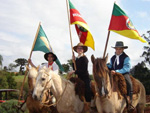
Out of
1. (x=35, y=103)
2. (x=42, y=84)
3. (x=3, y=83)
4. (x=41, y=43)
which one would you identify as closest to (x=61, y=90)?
(x=42, y=84)

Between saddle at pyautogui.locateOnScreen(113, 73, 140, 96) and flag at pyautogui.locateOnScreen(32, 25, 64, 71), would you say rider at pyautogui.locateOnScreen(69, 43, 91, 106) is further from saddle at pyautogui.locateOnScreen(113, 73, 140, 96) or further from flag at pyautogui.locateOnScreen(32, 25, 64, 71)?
flag at pyautogui.locateOnScreen(32, 25, 64, 71)

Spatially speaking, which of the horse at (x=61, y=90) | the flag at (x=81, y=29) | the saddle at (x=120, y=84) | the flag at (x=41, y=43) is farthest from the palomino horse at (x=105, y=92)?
the flag at (x=41, y=43)

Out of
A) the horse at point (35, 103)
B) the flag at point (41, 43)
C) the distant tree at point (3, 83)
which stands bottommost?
the distant tree at point (3, 83)

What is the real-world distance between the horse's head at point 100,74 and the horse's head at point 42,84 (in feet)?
4.22

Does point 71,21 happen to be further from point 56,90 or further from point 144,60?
point 144,60

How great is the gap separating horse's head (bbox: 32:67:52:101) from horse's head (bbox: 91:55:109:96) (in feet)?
4.22

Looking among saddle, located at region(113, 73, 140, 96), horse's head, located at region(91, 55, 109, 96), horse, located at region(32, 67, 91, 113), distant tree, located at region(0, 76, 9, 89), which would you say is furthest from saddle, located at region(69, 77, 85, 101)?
distant tree, located at region(0, 76, 9, 89)

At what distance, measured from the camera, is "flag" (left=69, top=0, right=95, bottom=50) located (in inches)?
301

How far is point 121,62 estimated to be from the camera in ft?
20.5

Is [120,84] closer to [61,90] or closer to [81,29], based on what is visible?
[61,90]

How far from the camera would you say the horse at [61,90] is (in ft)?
16.7

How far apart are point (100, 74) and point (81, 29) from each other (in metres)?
3.67

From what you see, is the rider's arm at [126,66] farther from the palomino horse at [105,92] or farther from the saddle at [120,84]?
the palomino horse at [105,92]

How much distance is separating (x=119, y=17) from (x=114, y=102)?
3170mm
